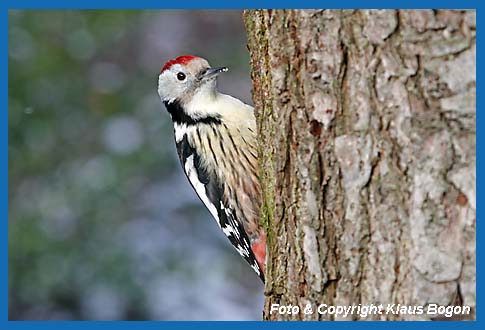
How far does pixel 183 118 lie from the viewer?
2.98m

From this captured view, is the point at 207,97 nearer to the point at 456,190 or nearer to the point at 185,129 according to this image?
the point at 185,129

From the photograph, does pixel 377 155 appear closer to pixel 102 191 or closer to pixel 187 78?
pixel 187 78

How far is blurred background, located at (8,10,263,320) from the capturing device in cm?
393

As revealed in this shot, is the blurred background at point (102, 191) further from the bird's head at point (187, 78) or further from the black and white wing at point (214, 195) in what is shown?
the bird's head at point (187, 78)

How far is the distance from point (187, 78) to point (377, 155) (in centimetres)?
159

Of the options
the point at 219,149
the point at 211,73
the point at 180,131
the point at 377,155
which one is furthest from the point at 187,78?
the point at 377,155

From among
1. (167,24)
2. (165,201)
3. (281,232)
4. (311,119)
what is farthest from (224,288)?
(311,119)

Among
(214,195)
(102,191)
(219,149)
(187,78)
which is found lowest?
(102,191)

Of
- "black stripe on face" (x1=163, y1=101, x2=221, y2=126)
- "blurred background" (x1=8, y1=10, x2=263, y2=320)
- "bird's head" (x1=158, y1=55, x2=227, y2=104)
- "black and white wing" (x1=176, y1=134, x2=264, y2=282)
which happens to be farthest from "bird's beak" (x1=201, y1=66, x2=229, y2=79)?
"blurred background" (x1=8, y1=10, x2=263, y2=320)

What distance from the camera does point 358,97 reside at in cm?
157

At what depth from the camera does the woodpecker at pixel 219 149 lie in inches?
111

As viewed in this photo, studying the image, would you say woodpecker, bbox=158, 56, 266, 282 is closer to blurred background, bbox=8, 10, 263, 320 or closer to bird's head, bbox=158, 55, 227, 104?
bird's head, bbox=158, 55, 227, 104

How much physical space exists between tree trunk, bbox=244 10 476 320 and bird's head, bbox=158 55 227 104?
1182 mm

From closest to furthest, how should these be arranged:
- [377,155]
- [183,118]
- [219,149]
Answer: [377,155] < [219,149] < [183,118]
